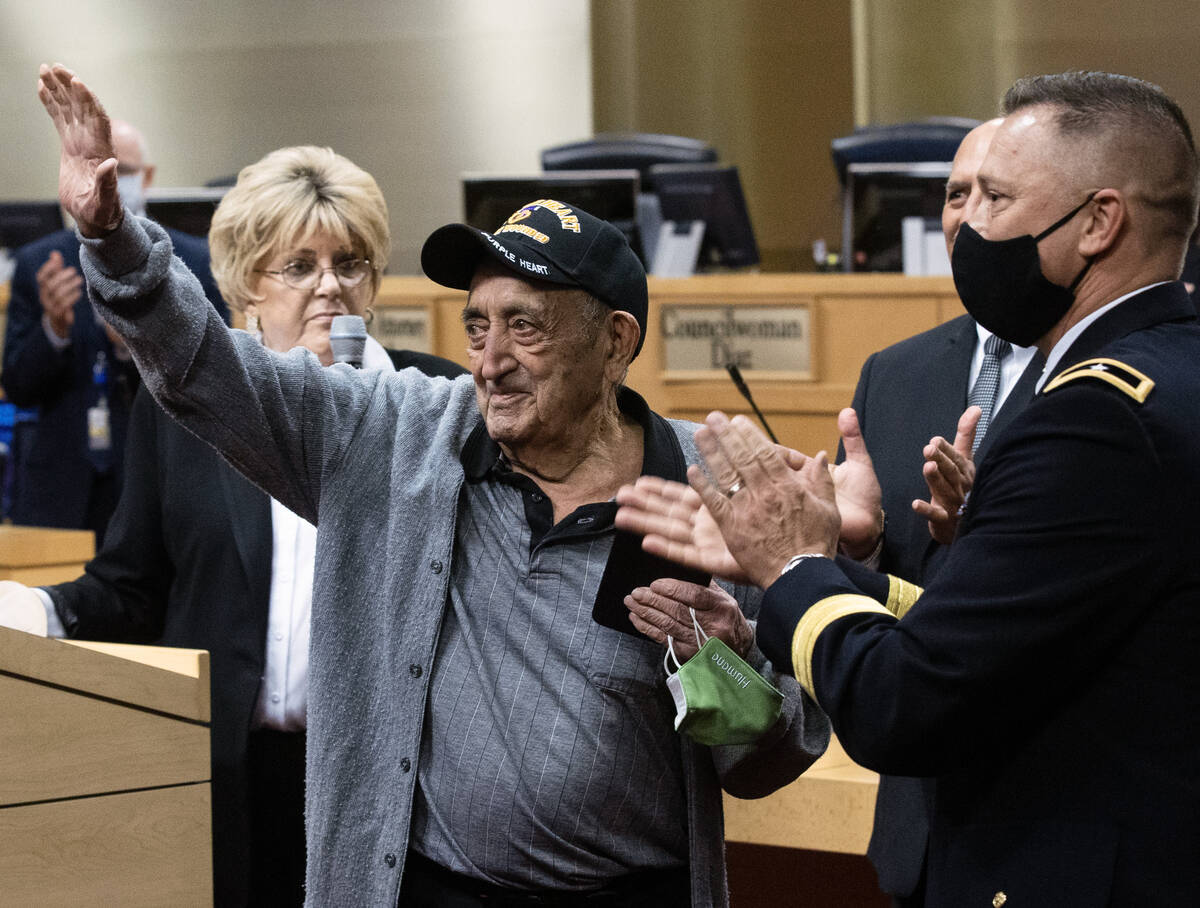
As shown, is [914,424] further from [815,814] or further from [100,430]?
[100,430]

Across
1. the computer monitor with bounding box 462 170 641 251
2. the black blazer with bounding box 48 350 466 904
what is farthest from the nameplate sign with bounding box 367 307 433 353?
the black blazer with bounding box 48 350 466 904

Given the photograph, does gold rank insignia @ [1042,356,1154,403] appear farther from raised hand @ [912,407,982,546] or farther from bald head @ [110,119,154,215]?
bald head @ [110,119,154,215]

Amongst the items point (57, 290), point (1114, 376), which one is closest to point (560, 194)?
point (57, 290)

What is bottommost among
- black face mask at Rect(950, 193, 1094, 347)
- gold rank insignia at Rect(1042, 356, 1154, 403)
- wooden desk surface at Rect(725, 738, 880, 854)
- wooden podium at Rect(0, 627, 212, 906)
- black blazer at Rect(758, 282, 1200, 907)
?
wooden desk surface at Rect(725, 738, 880, 854)

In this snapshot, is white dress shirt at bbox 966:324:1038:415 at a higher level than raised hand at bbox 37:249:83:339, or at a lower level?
lower

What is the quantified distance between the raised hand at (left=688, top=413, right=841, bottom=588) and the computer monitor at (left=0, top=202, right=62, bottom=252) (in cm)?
543

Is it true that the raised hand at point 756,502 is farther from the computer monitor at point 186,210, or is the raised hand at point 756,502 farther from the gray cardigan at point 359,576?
the computer monitor at point 186,210

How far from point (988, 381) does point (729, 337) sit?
8.81 feet

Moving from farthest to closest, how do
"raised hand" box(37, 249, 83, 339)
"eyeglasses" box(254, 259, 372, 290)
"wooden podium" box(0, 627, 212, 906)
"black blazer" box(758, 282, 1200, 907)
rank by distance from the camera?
"raised hand" box(37, 249, 83, 339)
"eyeglasses" box(254, 259, 372, 290)
"wooden podium" box(0, 627, 212, 906)
"black blazer" box(758, 282, 1200, 907)

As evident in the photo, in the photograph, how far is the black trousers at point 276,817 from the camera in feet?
6.95

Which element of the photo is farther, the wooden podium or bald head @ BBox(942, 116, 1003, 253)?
bald head @ BBox(942, 116, 1003, 253)

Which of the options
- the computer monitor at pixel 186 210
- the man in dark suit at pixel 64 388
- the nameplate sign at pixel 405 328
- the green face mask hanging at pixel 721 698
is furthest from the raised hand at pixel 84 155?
the nameplate sign at pixel 405 328

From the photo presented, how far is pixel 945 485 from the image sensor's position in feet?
5.44

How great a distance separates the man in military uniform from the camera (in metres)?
1.26
